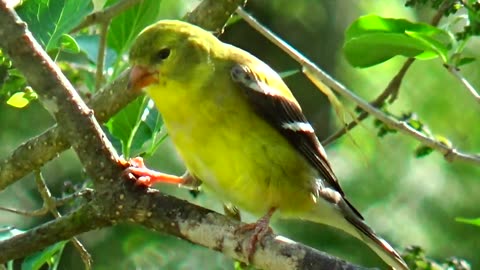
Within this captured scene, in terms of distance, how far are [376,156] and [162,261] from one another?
7.10 ft

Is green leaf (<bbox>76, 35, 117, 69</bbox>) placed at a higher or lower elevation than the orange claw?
lower

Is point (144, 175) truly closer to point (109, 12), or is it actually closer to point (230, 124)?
point (230, 124)

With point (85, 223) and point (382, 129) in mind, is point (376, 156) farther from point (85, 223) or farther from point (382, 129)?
point (85, 223)

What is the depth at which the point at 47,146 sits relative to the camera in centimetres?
340

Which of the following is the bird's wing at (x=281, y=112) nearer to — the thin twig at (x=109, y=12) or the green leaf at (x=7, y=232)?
the thin twig at (x=109, y=12)

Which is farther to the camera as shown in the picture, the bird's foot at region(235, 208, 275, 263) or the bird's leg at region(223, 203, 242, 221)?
the bird's leg at region(223, 203, 242, 221)

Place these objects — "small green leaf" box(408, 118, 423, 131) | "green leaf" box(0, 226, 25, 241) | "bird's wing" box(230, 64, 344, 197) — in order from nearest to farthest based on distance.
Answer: "green leaf" box(0, 226, 25, 241)
"bird's wing" box(230, 64, 344, 197)
"small green leaf" box(408, 118, 423, 131)

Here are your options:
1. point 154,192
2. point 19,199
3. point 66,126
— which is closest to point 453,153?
point 154,192

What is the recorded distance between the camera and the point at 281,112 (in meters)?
3.71

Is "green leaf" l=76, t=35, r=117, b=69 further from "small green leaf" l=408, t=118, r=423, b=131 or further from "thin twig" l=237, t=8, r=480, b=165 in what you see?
"small green leaf" l=408, t=118, r=423, b=131

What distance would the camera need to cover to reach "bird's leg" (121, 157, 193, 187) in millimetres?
2928

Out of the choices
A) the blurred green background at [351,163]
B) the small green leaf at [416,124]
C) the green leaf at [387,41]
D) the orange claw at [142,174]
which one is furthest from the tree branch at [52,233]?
the blurred green background at [351,163]

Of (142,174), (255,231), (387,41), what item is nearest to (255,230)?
(255,231)

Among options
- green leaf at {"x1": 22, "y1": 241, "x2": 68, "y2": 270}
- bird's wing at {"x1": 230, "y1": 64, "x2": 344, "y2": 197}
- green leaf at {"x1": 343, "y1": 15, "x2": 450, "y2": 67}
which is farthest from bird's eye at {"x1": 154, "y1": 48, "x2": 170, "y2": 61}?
green leaf at {"x1": 22, "y1": 241, "x2": 68, "y2": 270}
